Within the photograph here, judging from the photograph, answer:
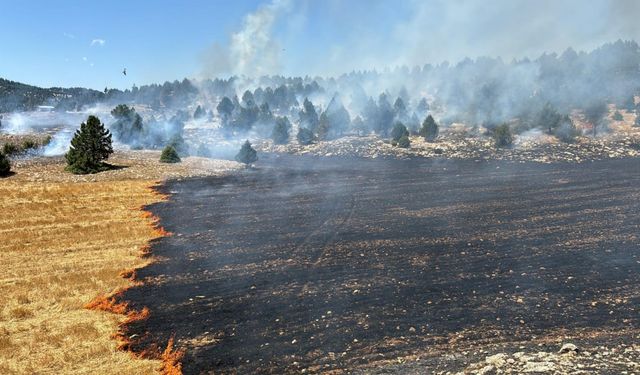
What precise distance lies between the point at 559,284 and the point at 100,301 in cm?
1972

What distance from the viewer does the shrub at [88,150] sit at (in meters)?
52.5

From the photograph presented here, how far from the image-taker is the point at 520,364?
13.0 meters

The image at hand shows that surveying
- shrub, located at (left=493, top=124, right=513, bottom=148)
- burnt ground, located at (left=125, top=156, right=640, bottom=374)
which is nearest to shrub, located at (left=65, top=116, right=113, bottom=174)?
burnt ground, located at (left=125, top=156, right=640, bottom=374)

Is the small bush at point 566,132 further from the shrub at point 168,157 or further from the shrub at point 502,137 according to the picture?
the shrub at point 168,157

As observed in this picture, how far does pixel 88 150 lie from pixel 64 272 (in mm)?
37238

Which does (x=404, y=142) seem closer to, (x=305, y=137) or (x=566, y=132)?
(x=305, y=137)

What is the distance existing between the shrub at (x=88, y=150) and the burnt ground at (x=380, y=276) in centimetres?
1915

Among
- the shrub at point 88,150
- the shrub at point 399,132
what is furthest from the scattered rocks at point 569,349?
the shrub at point 399,132

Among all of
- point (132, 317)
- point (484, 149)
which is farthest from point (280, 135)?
point (132, 317)

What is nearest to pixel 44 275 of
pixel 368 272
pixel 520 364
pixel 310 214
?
pixel 368 272

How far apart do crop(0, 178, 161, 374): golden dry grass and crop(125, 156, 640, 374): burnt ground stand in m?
1.53

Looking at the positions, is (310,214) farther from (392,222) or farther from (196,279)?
(196,279)

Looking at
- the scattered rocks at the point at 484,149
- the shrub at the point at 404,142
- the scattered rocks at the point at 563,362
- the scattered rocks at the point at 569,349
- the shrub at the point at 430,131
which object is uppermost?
the shrub at the point at 430,131

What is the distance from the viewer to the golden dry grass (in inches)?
552
